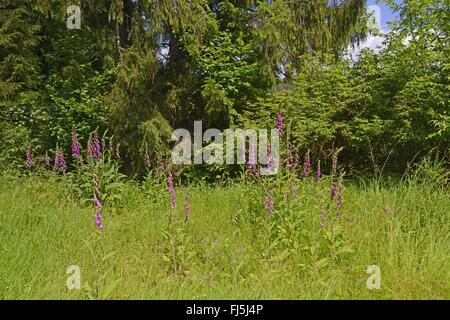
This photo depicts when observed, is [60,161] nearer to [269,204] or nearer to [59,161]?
[59,161]

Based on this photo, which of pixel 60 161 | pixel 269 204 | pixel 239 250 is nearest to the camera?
pixel 239 250

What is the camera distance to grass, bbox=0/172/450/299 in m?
2.57

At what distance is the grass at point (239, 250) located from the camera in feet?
8.44

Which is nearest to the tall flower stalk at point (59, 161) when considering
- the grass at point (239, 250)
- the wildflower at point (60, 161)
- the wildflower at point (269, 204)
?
the wildflower at point (60, 161)

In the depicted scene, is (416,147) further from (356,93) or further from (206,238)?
(206,238)

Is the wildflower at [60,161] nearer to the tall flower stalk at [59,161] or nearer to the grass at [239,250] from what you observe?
the tall flower stalk at [59,161]

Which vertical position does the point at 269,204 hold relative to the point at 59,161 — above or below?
below

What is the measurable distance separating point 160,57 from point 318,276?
6133mm

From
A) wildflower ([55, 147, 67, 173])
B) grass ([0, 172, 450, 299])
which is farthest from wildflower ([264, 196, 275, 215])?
wildflower ([55, 147, 67, 173])

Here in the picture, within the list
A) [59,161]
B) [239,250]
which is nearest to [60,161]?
[59,161]

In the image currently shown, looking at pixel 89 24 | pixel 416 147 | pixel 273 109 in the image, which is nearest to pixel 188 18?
pixel 273 109

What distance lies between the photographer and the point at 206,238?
3.46 meters

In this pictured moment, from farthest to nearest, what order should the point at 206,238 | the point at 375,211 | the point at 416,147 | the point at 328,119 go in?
1. the point at 328,119
2. the point at 416,147
3. the point at 375,211
4. the point at 206,238

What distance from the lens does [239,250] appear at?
10.1 ft
